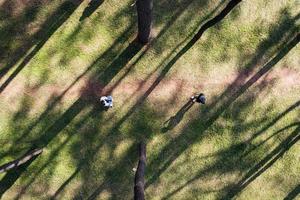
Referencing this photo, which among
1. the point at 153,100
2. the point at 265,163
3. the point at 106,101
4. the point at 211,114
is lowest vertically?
the point at 265,163

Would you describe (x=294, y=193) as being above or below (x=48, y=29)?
below

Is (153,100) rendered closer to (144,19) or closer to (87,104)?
(87,104)

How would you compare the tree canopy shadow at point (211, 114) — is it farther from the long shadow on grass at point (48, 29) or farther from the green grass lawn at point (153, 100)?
the long shadow on grass at point (48, 29)

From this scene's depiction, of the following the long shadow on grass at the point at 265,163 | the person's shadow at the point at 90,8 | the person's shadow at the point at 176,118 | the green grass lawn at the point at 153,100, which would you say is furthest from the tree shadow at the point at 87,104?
the long shadow on grass at the point at 265,163

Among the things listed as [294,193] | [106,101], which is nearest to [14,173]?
[106,101]

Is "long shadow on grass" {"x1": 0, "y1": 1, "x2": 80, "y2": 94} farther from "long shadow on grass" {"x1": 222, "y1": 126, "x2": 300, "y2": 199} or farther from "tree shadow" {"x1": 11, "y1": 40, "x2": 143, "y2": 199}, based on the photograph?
"long shadow on grass" {"x1": 222, "y1": 126, "x2": 300, "y2": 199}

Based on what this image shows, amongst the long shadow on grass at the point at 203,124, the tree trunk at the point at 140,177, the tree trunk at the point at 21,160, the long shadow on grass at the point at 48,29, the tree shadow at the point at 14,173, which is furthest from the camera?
the long shadow on grass at the point at 203,124

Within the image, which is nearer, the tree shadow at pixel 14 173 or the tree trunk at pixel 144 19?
the tree trunk at pixel 144 19

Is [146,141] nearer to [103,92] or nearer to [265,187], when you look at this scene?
[103,92]

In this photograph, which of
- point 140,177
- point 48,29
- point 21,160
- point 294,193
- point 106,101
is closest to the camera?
point 140,177
